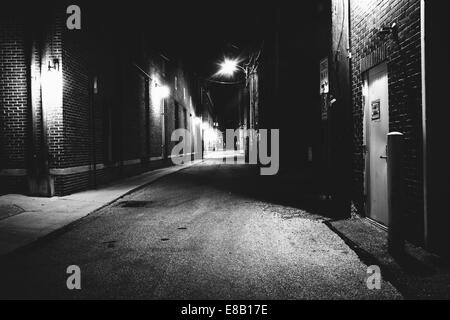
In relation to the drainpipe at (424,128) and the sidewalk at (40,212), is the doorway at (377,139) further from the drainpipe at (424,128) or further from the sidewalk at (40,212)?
the sidewalk at (40,212)

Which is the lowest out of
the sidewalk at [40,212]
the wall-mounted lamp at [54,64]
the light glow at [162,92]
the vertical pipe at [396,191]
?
the sidewalk at [40,212]

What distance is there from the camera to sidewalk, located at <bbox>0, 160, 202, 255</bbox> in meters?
6.27

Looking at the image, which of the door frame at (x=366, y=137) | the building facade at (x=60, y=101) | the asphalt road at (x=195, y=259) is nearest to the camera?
the asphalt road at (x=195, y=259)

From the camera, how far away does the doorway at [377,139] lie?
6570mm

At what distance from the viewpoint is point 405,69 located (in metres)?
5.68

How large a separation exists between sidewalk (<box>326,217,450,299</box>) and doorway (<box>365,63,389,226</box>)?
57 centimetres

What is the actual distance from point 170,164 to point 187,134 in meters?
7.57

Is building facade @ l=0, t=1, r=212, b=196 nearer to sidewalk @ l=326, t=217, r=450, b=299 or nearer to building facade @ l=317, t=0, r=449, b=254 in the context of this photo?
building facade @ l=317, t=0, r=449, b=254

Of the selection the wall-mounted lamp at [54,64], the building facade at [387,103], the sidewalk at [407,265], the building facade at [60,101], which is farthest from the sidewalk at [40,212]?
the building facade at [387,103]

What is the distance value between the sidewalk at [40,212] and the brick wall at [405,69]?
5.79m

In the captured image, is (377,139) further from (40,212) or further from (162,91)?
(162,91)

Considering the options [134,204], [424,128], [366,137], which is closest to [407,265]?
[424,128]

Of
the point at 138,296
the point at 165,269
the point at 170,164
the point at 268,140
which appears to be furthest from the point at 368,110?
the point at 170,164

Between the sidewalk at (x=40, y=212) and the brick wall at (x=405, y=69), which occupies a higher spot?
the brick wall at (x=405, y=69)
